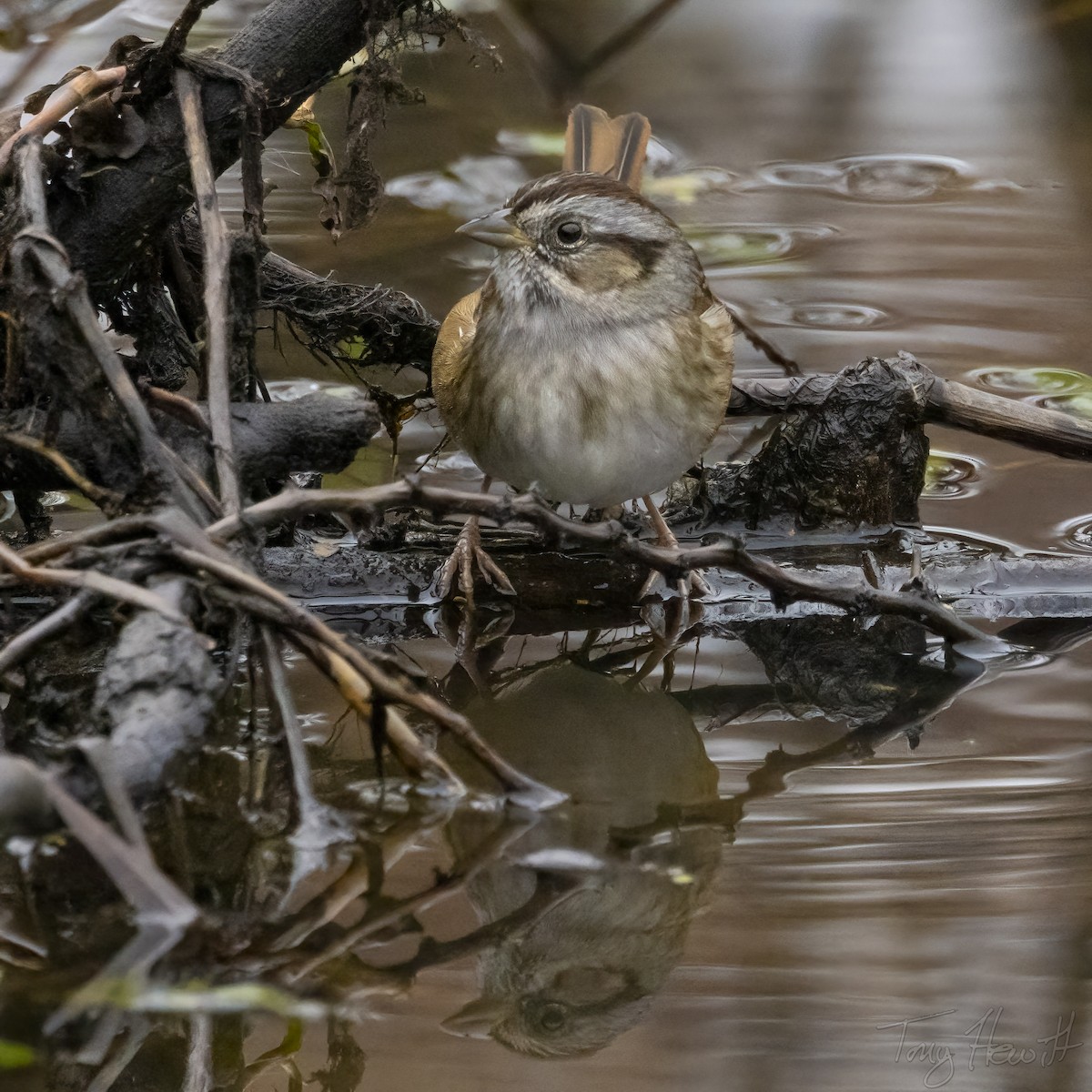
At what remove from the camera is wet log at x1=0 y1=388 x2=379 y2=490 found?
9.74 ft

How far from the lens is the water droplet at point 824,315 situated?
216 inches

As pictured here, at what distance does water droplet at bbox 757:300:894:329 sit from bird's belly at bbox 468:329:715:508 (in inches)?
75.1

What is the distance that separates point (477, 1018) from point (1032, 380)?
11.5 ft

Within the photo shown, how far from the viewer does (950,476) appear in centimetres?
460

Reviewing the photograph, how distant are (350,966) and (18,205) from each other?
1605 millimetres

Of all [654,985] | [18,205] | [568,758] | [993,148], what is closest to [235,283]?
[18,205]

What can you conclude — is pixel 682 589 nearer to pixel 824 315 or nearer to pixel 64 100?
pixel 64 100

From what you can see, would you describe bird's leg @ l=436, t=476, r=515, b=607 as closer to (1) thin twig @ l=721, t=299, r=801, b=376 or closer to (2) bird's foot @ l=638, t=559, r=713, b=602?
(2) bird's foot @ l=638, t=559, r=713, b=602

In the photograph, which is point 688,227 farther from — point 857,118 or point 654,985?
point 654,985

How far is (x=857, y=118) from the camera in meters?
7.67

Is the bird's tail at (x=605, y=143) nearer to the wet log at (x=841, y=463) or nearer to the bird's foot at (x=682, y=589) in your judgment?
the wet log at (x=841, y=463)

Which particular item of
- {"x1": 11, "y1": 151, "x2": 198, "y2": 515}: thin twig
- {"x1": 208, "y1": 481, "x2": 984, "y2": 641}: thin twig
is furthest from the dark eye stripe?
{"x1": 11, "y1": 151, "x2": 198, "y2": 515}: thin twig

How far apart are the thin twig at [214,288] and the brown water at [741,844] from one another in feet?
1.99

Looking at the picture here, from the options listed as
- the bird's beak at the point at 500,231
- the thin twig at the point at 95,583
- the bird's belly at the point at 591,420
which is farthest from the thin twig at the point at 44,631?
the bird's beak at the point at 500,231
